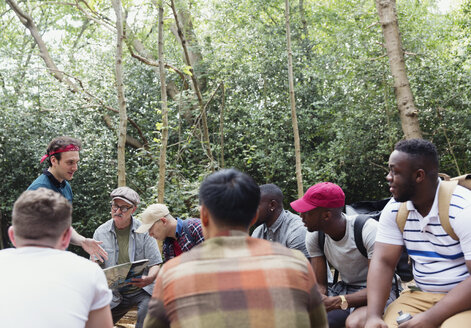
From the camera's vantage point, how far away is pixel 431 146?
2.88 metres

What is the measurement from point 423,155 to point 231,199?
Answer: 1.56 m

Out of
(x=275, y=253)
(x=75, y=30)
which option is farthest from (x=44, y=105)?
(x=275, y=253)

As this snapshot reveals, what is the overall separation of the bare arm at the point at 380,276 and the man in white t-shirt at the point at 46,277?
5.58 ft

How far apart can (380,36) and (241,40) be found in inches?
130

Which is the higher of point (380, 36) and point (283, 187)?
point (380, 36)

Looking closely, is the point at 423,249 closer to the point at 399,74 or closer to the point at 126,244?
the point at 126,244

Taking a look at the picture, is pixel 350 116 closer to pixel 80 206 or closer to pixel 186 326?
pixel 80 206

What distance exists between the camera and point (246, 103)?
11305mm

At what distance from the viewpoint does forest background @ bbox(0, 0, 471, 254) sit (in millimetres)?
9578

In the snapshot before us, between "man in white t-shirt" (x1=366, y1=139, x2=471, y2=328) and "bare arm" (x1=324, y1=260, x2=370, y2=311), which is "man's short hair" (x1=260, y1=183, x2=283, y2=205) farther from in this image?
"man in white t-shirt" (x1=366, y1=139, x2=471, y2=328)

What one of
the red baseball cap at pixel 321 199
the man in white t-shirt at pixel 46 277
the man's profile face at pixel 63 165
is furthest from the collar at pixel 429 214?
the man's profile face at pixel 63 165

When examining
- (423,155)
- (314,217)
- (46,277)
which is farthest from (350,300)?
(46,277)

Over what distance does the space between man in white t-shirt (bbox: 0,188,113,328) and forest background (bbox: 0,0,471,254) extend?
695 centimetres

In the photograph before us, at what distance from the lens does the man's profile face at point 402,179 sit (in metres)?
2.81
